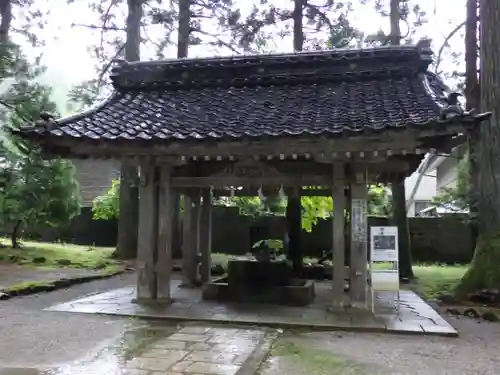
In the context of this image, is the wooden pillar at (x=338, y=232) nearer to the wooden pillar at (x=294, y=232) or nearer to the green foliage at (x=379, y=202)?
the wooden pillar at (x=294, y=232)

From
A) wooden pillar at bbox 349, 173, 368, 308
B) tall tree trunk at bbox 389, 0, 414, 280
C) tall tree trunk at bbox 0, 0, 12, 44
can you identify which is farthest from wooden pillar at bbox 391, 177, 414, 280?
tall tree trunk at bbox 0, 0, 12, 44

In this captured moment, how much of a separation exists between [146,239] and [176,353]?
3.19m

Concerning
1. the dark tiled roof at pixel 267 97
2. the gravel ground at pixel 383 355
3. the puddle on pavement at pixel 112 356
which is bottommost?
the gravel ground at pixel 383 355

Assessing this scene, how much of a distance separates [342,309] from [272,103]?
373cm

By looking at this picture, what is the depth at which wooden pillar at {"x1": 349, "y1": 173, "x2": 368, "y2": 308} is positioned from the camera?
7715mm

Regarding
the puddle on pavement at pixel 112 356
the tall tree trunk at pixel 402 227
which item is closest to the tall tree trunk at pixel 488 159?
the tall tree trunk at pixel 402 227

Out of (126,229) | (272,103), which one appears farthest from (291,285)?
(126,229)

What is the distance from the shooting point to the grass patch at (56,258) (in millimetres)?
14422

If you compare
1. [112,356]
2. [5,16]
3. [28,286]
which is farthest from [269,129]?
[5,16]

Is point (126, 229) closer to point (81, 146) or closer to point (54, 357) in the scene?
point (81, 146)

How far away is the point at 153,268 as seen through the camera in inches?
327

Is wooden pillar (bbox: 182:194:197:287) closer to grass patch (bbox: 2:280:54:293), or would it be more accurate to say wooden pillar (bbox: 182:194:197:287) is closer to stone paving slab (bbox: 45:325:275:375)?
grass patch (bbox: 2:280:54:293)

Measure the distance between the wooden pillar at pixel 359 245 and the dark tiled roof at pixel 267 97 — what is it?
1.13 meters

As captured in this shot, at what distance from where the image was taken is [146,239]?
8.30 m
